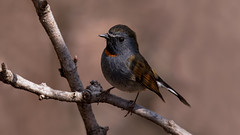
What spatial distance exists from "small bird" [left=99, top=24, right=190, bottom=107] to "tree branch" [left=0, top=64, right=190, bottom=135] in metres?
0.61

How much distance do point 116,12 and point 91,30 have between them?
628mm

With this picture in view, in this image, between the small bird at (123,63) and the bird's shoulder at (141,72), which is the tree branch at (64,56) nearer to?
the small bird at (123,63)

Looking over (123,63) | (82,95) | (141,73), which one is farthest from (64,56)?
(141,73)

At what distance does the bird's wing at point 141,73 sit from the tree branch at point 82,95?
759 mm

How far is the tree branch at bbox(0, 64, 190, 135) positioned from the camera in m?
3.52

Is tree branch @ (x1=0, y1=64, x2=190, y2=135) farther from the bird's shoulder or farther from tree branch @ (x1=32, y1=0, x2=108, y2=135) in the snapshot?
the bird's shoulder

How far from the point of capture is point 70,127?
6750mm

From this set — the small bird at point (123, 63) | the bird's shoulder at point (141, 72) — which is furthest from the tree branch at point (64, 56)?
the bird's shoulder at point (141, 72)

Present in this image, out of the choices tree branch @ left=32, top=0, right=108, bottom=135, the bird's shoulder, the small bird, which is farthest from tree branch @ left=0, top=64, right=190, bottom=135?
the bird's shoulder

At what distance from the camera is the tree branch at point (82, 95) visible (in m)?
3.52

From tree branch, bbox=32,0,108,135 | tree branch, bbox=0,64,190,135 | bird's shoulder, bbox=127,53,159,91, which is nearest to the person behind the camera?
tree branch, bbox=0,64,190,135

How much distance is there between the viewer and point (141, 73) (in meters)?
5.15

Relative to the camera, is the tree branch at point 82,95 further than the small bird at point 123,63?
No

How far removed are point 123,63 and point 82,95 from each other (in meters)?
1.24
